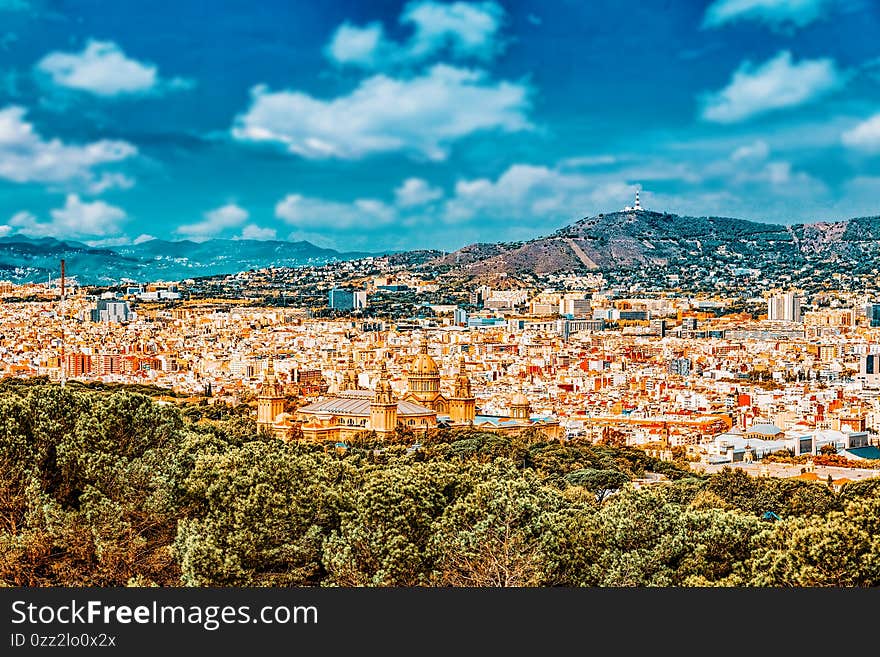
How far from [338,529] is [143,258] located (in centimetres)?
5094

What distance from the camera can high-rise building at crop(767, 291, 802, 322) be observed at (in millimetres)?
51719

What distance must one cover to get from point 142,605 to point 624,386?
24.9 m

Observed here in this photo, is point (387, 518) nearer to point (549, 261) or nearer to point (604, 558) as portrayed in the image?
point (604, 558)

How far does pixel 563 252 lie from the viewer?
222 ft

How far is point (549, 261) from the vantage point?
6600cm

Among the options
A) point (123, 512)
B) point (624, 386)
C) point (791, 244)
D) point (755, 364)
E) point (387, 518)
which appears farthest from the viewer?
point (791, 244)

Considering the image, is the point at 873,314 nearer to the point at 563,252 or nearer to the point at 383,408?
the point at 563,252

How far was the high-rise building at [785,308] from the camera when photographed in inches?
2036

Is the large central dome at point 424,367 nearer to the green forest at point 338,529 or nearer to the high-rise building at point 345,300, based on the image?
the green forest at point 338,529

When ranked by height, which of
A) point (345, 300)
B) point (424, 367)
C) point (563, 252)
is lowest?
point (424, 367)

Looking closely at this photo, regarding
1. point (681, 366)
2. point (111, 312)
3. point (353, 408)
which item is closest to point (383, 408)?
point (353, 408)

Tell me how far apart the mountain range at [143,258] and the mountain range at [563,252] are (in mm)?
46

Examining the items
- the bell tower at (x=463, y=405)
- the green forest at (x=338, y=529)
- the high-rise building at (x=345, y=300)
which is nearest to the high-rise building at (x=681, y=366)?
the bell tower at (x=463, y=405)

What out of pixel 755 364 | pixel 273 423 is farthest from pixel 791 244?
pixel 273 423
